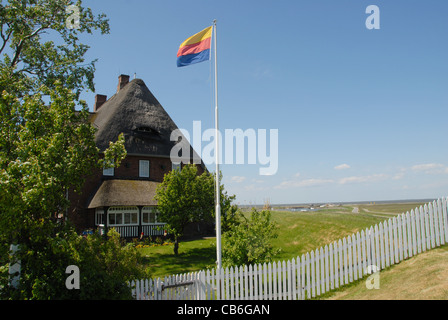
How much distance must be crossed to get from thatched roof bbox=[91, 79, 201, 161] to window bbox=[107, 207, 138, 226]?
5.27m

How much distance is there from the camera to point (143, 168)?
30.0 metres

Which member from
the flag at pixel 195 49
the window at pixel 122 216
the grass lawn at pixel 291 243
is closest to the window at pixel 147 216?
the window at pixel 122 216

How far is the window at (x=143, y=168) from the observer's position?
29828 mm

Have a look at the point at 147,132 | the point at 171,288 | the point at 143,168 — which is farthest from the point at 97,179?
the point at 171,288

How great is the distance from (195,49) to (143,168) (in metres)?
19.4

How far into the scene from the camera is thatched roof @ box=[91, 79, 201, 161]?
2936cm

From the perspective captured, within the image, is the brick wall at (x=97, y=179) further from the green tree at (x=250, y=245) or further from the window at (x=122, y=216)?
the green tree at (x=250, y=245)

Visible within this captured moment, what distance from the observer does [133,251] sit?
10688 mm

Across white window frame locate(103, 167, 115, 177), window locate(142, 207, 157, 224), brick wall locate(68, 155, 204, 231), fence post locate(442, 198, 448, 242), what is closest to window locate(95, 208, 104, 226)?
brick wall locate(68, 155, 204, 231)

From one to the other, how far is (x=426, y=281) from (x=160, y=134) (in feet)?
86.1

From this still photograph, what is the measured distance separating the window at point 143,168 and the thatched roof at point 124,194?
164 centimetres

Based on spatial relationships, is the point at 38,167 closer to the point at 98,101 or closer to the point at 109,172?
the point at 109,172

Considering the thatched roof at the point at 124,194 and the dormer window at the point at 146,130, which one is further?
the dormer window at the point at 146,130
